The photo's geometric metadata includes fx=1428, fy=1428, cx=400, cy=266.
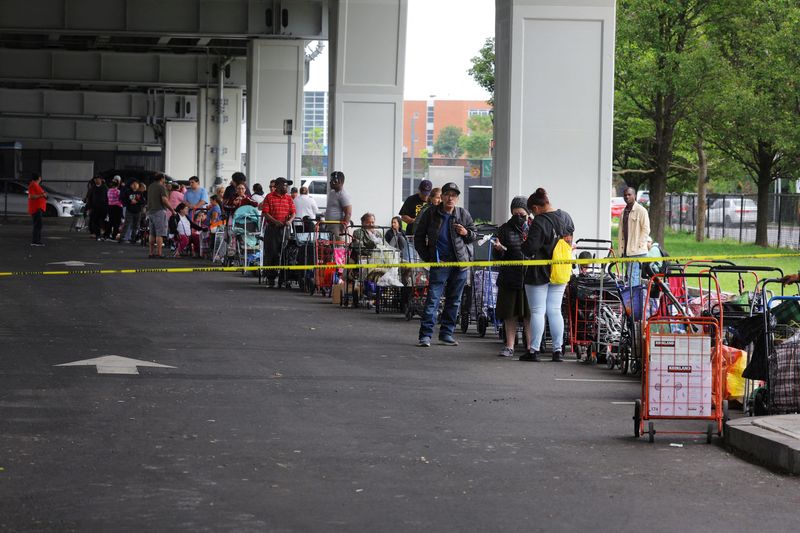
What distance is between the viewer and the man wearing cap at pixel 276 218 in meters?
25.5

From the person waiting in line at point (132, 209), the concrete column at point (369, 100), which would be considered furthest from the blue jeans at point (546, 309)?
the person waiting in line at point (132, 209)

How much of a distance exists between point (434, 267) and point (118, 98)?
65.2 meters

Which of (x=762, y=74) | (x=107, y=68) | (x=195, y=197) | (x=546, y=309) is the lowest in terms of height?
(x=546, y=309)

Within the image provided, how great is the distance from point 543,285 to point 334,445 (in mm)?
6150

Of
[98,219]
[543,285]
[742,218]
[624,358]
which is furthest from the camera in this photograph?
[742,218]

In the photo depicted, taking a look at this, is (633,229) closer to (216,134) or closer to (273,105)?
(273,105)

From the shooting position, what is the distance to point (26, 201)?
207ft

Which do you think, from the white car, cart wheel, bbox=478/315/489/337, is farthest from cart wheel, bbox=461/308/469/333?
the white car

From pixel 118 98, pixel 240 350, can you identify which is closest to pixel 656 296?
pixel 240 350

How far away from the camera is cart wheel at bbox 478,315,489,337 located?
18406 millimetres

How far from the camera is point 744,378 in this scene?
1193cm

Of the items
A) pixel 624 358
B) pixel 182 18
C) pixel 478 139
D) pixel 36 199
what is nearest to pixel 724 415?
pixel 624 358

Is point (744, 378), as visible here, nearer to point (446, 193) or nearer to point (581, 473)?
point (581, 473)

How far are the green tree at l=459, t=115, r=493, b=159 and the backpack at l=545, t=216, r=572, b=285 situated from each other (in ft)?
498
